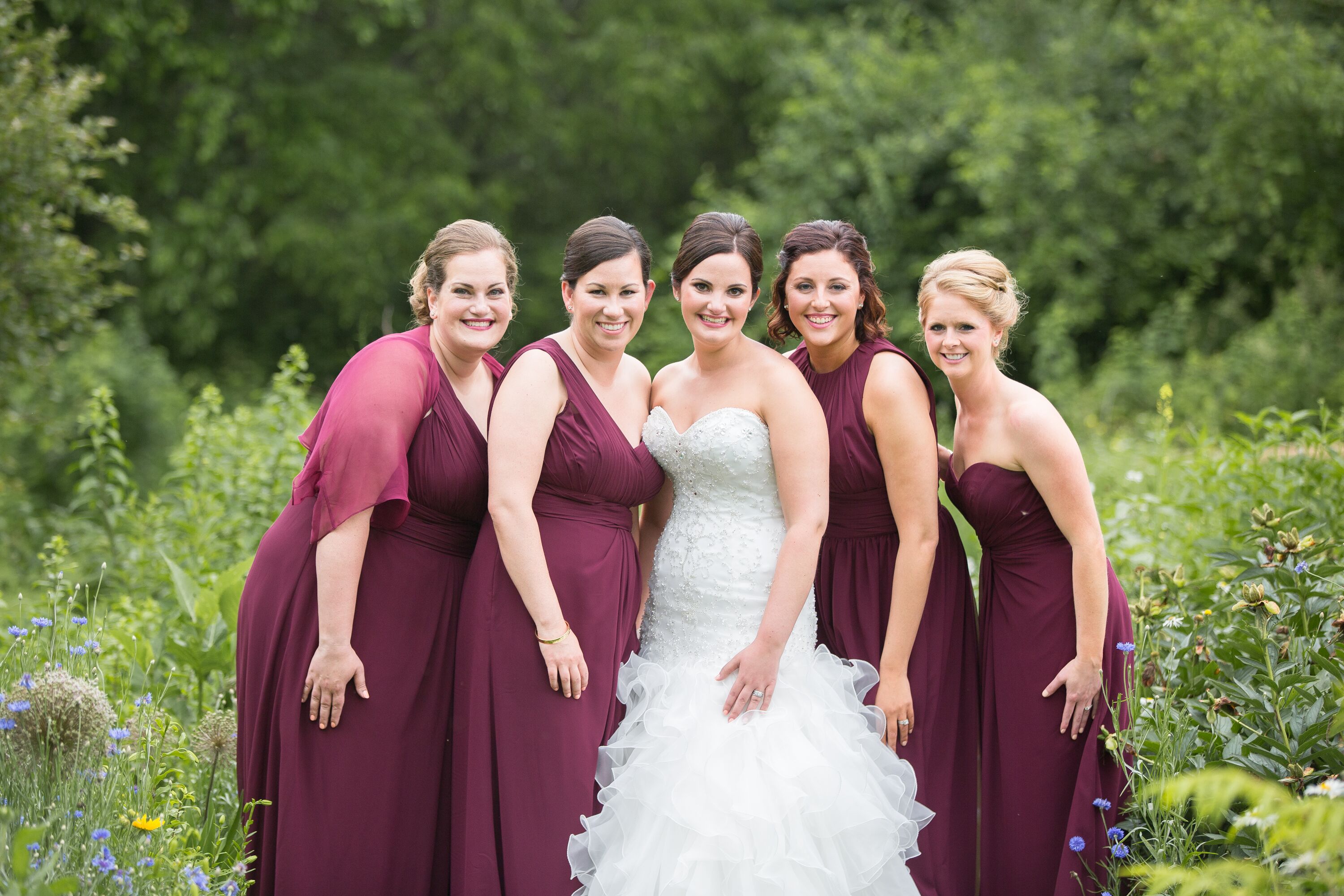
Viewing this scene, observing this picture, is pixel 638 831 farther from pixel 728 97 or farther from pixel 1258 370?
pixel 728 97

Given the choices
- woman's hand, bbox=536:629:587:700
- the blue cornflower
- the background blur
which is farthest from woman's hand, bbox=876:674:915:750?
the background blur

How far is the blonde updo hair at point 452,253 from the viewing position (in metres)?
3.58

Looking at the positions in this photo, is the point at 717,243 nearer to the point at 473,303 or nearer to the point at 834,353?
the point at 834,353

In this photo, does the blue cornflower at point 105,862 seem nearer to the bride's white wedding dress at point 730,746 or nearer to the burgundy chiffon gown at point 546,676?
the burgundy chiffon gown at point 546,676

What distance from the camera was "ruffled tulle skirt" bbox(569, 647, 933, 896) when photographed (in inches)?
120

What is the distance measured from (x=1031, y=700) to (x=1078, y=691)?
0.16 metres

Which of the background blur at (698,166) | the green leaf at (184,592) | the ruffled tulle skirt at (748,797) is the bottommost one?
the ruffled tulle skirt at (748,797)

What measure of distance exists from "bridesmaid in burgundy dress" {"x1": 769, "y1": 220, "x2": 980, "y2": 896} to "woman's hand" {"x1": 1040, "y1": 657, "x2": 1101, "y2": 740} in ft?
1.09

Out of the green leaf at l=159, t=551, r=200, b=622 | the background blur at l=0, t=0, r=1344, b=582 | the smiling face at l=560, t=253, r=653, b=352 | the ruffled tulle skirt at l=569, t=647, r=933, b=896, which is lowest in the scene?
the ruffled tulle skirt at l=569, t=647, r=933, b=896

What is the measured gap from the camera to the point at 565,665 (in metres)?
3.31

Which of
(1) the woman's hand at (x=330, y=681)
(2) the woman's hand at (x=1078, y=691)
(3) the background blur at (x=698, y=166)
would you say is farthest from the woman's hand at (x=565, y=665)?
(3) the background blur at (x=698, y=166)

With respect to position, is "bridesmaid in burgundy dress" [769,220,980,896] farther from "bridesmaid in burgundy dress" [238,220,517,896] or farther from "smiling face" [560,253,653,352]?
"bridesmaid in burgundy dress" [238,220,517,896]

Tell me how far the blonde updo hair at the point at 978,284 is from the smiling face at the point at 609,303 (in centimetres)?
92

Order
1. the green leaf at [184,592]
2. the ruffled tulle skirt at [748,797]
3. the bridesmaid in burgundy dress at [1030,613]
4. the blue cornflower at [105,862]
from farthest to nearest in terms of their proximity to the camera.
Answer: the green leaf at [184,592] < the bridesmaid in burgundy dress at [1030,613] < the ruffled tulle skirt at [748,797] < the blue cornflower at [105,862]
